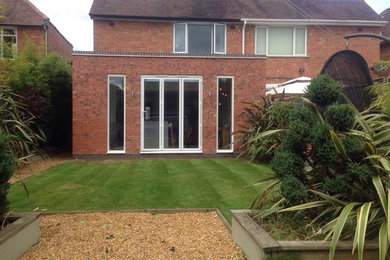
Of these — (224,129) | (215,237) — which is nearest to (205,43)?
(224,129)

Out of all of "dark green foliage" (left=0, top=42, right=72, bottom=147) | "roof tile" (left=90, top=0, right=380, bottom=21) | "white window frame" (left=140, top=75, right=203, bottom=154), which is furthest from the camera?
"roof tile" (left=90, top=0, right=380, bottom=21)

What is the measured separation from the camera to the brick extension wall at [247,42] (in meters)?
16.4

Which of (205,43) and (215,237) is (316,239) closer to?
(215,237)

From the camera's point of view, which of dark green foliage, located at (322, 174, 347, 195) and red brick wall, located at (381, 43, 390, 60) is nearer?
dark green foliage, located at (322, 174, 347, 195)

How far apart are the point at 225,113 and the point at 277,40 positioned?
7059 mm

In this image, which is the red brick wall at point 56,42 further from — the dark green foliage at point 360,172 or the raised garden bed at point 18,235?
the dark green foliage at point 360,172

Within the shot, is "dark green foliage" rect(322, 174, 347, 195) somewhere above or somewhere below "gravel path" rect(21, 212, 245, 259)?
above

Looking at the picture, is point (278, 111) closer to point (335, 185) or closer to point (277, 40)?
point (335, 185)

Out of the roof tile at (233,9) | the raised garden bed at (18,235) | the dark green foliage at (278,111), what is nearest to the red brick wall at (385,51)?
the roof tile at (233,9)

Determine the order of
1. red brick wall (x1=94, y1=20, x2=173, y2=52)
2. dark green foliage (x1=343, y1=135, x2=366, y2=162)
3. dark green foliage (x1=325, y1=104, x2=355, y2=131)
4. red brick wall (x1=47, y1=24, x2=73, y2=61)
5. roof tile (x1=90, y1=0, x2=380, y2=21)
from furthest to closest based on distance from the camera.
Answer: red brick wall (x1=47, y1=24, x2=73, y2=61), roof tile (x1=90, y1=0, x2=380, y2=21), red brick wall (x1=94, y1=20, x2=173, y2=52), dark green foliage (x1=325, y1=104, x2=355, y2=131), dark green foliage (x1=343, y1=135, x2=366, y2=162)

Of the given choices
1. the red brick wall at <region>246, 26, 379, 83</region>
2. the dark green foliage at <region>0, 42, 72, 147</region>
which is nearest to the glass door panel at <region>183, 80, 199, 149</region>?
the dark green foliage at <region>0, 42, 72, 147</region>

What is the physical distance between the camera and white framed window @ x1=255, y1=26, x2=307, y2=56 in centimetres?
1748

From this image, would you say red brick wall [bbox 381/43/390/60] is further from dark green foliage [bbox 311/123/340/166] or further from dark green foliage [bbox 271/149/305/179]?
dark green foliage [bbox 271/149/305/179]

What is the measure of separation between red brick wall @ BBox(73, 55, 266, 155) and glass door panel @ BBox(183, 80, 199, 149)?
29cm
